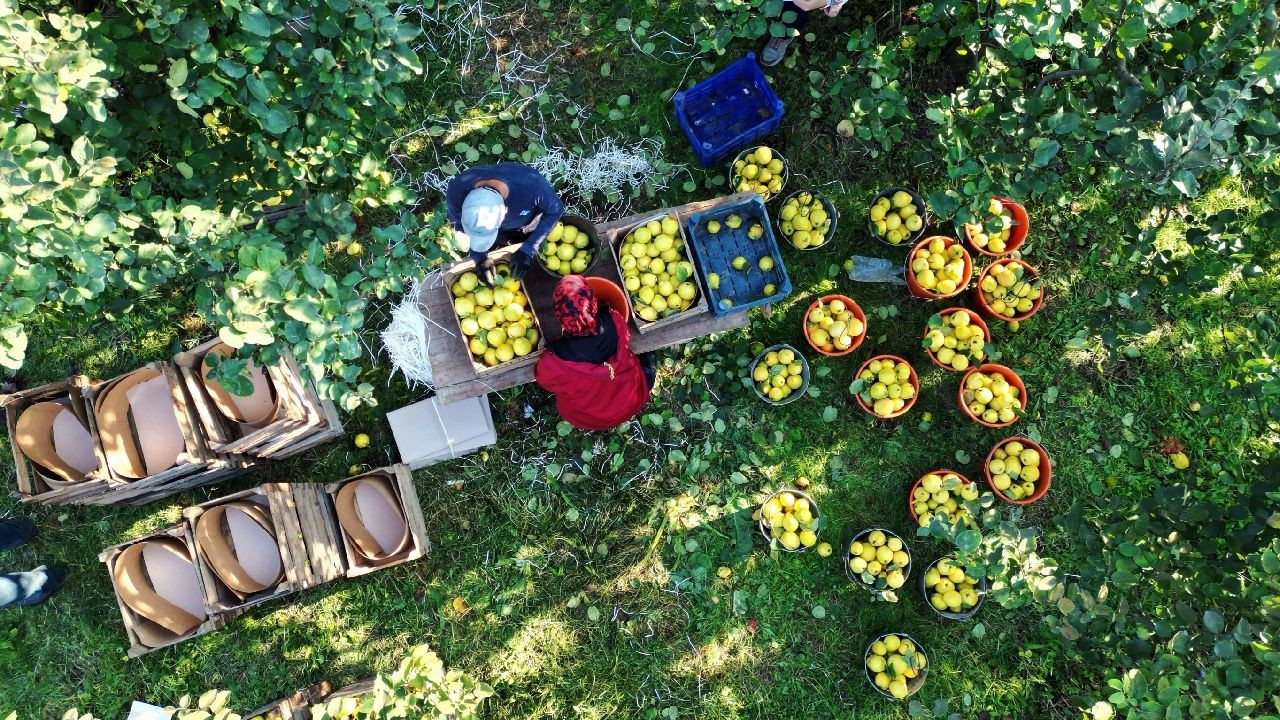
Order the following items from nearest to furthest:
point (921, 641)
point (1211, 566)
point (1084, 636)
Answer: point (1211, 566) < point (1084, 636) < point (921, 641)

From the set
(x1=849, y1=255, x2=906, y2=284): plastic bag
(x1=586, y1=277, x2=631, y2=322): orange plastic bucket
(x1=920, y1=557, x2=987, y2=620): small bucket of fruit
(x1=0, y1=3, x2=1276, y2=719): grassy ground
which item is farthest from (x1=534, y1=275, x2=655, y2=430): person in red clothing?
(x1=920, y1=557, x2=987, y2=620): small bucket of fruit

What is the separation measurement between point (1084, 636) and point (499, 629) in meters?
4.20

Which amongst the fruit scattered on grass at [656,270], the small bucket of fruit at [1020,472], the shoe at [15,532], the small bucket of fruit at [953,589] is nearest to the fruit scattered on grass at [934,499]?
the small bucket of fruit at [1020,472]

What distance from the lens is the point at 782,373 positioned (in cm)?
568

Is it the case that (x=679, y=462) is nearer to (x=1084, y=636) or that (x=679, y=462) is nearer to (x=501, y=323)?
(x=501, y=323)

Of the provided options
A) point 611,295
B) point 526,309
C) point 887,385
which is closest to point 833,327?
point 887,385

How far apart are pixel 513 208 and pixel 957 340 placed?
3.62m

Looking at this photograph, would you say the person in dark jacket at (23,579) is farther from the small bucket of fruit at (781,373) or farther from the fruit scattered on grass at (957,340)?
the fruit scattered on grass at (957,340)

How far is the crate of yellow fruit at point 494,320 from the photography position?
16.2 ft

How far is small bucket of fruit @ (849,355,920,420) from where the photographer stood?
18.5ft

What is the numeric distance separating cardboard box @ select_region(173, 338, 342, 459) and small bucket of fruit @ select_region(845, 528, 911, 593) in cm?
425

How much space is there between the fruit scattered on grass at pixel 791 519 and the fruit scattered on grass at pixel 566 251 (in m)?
2.43

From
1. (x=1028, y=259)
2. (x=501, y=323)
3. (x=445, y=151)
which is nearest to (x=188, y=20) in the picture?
(x=501, y=323)

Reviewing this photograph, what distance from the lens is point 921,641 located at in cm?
585
